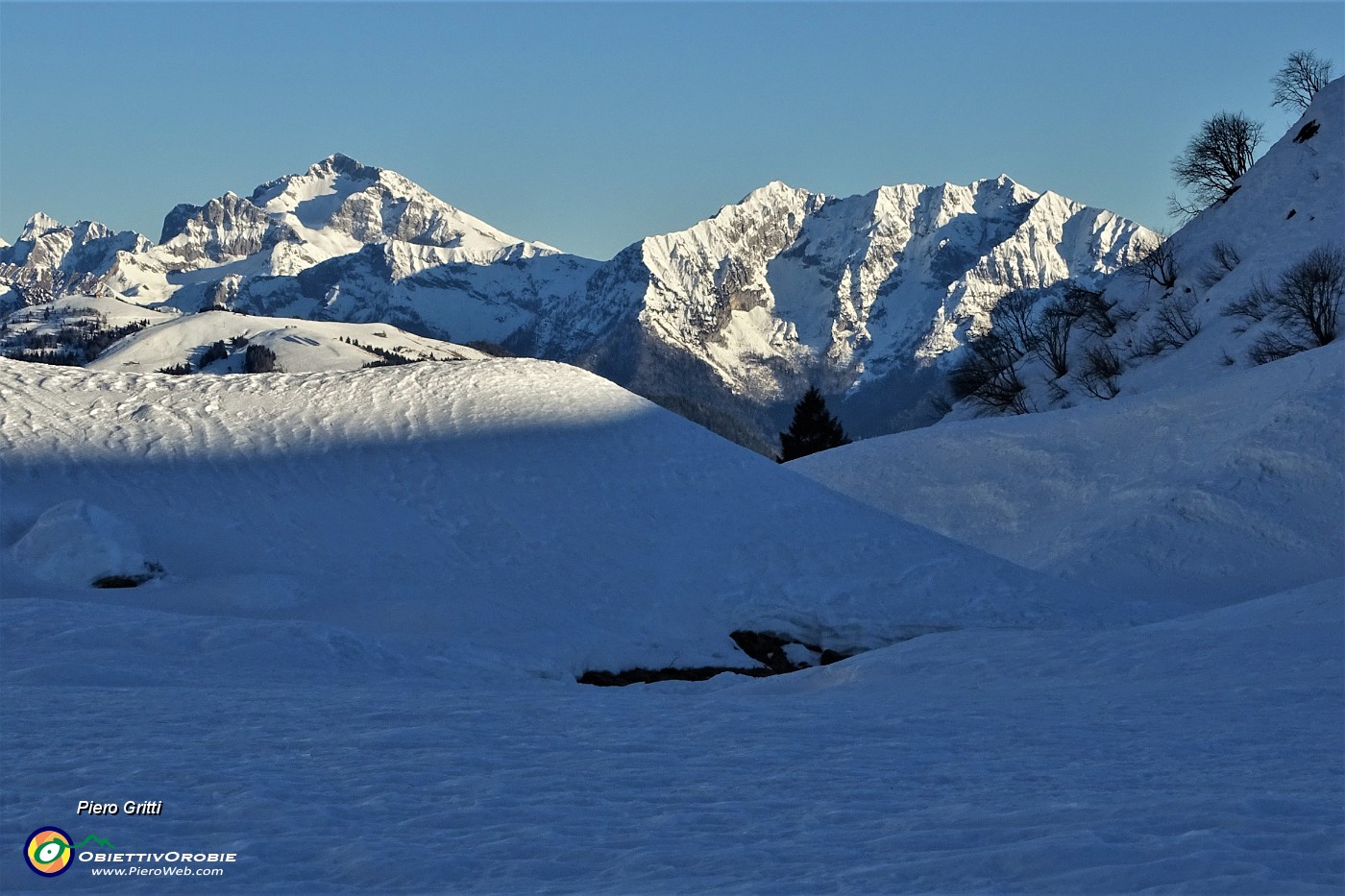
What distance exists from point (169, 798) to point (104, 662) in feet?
25.9

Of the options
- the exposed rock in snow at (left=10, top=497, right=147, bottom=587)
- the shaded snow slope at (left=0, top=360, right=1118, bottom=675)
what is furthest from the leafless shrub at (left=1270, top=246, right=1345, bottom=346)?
the exposed rock in snow at (left=10, top=497, right=147, bottom=587)

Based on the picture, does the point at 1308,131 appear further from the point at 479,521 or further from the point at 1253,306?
the point at 479,521

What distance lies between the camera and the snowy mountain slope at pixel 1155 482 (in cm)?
2836

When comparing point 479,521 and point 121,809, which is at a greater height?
point 479,521

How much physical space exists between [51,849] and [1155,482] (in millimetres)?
30377

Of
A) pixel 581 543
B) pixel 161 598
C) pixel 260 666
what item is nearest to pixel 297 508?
pixel 161 598

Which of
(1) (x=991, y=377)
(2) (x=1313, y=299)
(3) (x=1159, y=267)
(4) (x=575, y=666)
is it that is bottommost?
(4) (x=575, y=666)

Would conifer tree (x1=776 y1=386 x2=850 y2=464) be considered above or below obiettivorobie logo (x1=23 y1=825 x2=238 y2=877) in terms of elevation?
above

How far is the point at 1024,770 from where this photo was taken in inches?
361

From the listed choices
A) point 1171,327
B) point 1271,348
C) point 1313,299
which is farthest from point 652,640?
point 1171,327

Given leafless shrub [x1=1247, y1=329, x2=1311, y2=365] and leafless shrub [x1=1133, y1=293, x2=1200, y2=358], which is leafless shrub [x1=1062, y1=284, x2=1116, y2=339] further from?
leafless shrub [x1=1247, y1=329, x2=1311, y2=365]

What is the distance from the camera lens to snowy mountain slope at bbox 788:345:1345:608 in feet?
93.0

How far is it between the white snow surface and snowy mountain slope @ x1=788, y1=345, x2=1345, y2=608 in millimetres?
5539

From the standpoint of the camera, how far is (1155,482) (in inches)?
1276
